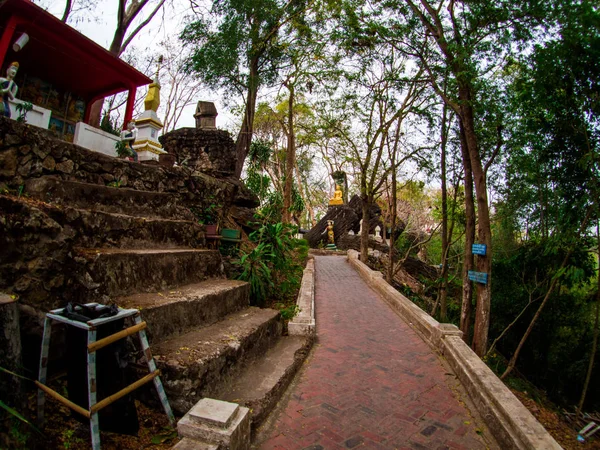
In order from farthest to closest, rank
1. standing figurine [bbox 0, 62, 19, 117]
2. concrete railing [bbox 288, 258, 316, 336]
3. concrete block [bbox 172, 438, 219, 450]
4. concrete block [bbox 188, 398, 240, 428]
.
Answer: concrete railing [bbox 288, 258, 316, 336], standing figurine [bbox 0, 62, 19, 117], concrete block [bbox 188, 398, 240, 428], concrete block [bbox 172, 438, 219, 450]

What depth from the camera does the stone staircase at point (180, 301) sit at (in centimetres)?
273

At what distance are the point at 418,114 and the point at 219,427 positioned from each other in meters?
10.7

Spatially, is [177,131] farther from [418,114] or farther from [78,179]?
[418,114]

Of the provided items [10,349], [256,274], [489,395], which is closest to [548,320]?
[489,395]

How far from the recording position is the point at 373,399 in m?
3.40

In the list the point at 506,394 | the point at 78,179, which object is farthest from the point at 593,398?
the point at 78,179

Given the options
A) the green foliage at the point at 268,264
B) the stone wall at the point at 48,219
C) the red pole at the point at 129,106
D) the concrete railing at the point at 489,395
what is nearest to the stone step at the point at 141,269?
the stone wall at the point at 48,219

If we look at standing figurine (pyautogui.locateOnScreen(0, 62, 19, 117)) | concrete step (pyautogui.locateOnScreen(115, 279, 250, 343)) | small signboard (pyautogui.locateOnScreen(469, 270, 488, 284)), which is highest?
standing figurine (pyautogui.locateOnScreen(0, 62, 19, 117))

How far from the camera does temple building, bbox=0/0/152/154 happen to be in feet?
18.4

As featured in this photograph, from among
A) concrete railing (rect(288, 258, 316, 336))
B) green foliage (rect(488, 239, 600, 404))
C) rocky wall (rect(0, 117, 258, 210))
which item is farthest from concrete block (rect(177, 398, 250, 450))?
green foliage (rect(488, 239, 600, 404))

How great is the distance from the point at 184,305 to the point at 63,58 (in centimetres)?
689

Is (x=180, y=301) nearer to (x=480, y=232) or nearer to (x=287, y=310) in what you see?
(x=287, y=310)

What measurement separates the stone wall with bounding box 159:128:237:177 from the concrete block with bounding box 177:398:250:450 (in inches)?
319

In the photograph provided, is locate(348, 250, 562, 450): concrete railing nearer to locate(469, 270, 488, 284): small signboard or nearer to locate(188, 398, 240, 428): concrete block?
locate(469, 270, 488, 284): small signboard
